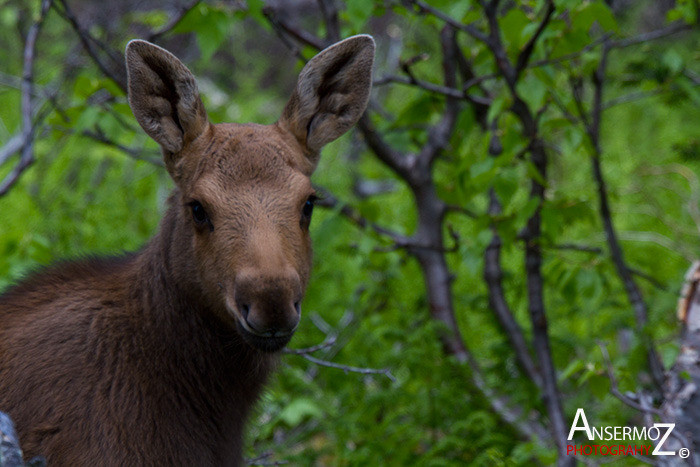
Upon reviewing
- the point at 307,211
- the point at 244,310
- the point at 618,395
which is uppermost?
the point at 307,211

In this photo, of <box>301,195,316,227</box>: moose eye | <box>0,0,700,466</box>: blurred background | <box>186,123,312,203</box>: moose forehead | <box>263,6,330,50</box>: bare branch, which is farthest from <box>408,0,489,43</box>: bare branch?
<box>301,195,316,227</box>: moose eye

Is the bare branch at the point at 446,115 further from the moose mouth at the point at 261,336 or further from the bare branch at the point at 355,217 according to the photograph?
the moose mouth at the point at 261,336

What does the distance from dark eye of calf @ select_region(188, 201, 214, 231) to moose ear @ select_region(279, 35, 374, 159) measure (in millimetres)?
836

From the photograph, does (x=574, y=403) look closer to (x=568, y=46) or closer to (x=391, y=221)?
(x=568, y=46)

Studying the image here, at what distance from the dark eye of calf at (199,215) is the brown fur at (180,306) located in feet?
0.05

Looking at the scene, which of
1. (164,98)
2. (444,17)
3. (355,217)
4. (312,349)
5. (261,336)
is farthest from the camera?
(355,217)

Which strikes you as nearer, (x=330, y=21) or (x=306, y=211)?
(x=306, y=211)

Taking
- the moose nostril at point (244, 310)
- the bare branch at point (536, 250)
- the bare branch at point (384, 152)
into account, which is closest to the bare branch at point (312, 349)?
the moose nostril at point (244, 310)

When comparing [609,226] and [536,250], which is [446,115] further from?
[609,226]

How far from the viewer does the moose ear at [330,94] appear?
4336mm

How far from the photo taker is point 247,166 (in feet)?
12.8

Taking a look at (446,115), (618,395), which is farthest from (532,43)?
(618,395)

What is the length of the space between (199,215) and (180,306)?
0.52 metres

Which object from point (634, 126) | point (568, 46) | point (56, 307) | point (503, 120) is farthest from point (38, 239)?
point (634, 126)
